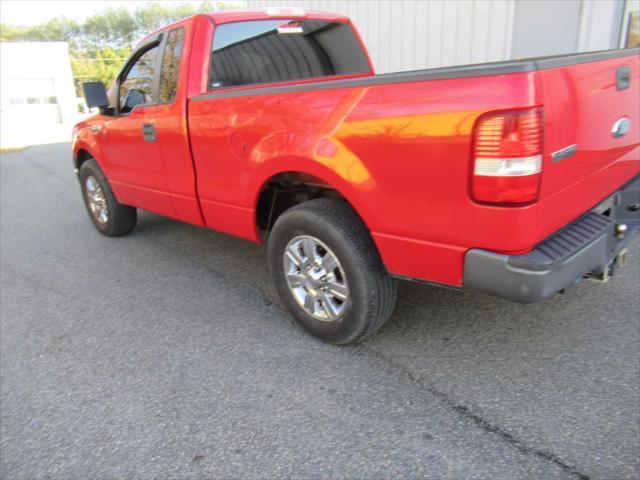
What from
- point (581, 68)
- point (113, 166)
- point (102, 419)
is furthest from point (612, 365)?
point (113, 166)

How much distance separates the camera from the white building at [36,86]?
33406 mm

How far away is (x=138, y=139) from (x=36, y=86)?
36815mm

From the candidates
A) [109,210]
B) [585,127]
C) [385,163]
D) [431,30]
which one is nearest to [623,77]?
[585,127]

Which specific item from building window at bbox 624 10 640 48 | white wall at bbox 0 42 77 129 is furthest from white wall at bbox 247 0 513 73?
white wall at bbox 0 42 77 129

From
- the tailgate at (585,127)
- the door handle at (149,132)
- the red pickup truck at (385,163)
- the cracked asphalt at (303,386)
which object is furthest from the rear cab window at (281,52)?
the tailgate at (585,127)

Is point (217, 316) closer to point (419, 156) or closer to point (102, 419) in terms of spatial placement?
point (102, 419)

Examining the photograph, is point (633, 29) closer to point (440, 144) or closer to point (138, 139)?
point (440, 144)

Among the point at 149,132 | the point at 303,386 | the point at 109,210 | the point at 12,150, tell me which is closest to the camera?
the point at 303,386

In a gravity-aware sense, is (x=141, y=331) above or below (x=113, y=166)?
below

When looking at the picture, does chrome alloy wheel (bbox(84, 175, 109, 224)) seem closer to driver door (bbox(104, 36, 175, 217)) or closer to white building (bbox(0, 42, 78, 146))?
driver door (bbox(104, 36, 175, 217))

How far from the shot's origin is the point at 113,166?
482 centimetres

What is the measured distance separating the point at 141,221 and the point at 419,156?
4.57 meters

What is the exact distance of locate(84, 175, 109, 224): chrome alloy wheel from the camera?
5.31 m

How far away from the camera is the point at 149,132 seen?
4.01m
